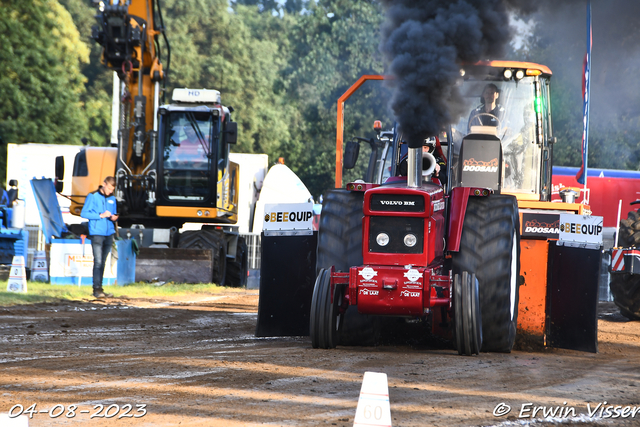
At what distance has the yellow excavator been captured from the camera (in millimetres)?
17234

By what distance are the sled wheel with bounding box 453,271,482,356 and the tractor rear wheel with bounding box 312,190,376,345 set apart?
3.01 ft

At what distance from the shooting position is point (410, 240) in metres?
6.97

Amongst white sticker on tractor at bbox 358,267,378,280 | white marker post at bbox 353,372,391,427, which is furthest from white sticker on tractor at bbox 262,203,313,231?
white marker post at bbox 353,372,391,427

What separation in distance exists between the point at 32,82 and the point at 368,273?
32140 mm

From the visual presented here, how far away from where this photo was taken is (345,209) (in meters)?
7.72

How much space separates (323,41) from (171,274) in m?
30.8

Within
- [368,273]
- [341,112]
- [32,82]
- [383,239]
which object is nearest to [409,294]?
[368,273]

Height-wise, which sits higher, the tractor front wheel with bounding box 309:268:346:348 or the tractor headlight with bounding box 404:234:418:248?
the tractor headlight with bounding box 404:234:418:248

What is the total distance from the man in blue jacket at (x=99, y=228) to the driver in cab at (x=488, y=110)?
700 centimetres

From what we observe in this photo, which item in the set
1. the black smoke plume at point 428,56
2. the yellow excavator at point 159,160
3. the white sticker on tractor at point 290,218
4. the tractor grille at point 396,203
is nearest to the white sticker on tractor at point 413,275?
the tractor grille at point 396,203

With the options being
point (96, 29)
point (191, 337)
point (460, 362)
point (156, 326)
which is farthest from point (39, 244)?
point (460, 362)

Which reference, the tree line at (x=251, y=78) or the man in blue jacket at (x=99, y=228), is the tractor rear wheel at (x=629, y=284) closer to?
the man in blue jacket at (x=99, y=228)

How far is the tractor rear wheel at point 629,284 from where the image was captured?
12.5 meters

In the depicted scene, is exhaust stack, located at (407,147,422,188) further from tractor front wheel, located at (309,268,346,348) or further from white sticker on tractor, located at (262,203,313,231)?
white sticker on tractor, located at (262,203,313,231)
